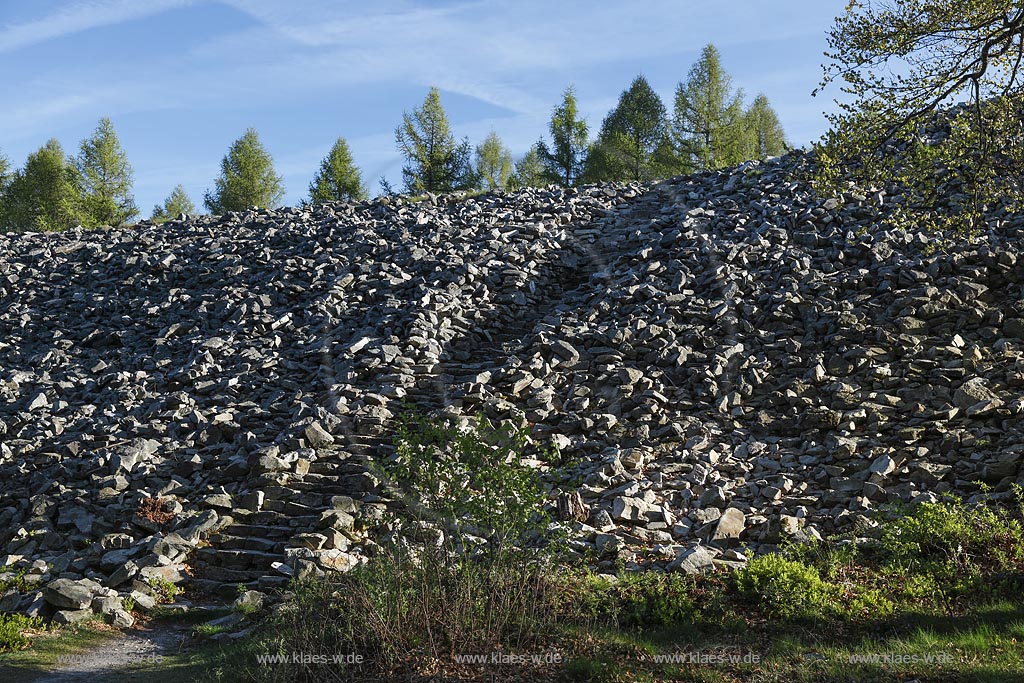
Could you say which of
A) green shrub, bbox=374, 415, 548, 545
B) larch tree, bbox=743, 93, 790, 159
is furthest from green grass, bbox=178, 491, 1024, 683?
larch tree, bbox=743, 93, 790, 159

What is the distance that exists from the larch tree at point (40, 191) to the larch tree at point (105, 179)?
2.37 feet

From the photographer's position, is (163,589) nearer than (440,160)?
Yes

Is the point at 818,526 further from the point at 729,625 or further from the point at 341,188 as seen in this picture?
the point at 341,188

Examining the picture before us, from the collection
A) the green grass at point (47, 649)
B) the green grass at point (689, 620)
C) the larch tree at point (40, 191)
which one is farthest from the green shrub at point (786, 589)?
the larch tree at point (40, 191)

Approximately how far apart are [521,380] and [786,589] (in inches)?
261

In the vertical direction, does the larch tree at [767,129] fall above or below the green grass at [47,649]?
above

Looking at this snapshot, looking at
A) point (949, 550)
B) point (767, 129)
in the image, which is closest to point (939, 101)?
point (949, 550)

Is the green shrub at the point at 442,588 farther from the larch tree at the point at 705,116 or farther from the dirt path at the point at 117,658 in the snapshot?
the larch tree at the point at 705,116

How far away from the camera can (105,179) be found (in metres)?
43.1

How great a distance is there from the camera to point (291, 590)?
26.9 feet

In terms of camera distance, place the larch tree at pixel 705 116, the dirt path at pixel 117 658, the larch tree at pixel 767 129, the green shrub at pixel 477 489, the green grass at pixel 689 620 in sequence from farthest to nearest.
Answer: the larch tree at pixel 767 129, the larch tree at pixel 705 116, the dirt path at pixel 117 658, the green shrub at pixel 477 489, the green grass at pixel 689 620

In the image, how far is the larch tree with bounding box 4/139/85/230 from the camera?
42594 millimetres

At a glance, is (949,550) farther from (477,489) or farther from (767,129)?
(767,129)

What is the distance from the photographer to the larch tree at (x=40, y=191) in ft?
140
